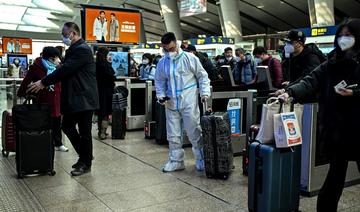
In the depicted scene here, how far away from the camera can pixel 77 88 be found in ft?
14.9

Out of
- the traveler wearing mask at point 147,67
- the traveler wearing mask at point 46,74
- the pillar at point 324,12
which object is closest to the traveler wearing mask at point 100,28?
the traveler wearing mask at point 147,67

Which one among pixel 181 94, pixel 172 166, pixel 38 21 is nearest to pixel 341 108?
pixel 181 94

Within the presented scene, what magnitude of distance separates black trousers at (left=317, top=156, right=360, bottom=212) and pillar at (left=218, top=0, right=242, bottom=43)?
970 inches

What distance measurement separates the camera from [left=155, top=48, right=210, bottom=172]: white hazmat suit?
4.68 metres

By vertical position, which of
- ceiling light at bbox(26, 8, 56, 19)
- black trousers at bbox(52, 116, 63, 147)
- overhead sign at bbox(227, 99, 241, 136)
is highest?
ceiling light at bbox(26, 8, 56, 19)

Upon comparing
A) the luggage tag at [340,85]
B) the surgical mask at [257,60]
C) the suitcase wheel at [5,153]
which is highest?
the surgical mask at [257,60]

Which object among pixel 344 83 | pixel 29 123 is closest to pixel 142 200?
pixel 29 123

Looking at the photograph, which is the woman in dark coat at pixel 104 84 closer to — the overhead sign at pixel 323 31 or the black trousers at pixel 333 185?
the black trousers at pixel 333 185

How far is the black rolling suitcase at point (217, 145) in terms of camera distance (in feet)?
14.6

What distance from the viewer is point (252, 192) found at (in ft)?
10.5

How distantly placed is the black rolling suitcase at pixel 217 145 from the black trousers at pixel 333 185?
5.74ft

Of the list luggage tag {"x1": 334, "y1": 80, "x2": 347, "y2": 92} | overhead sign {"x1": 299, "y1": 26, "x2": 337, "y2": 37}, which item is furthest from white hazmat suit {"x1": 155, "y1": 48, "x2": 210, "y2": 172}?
→ overhead sign {"x1": 299, "y1": 26, "x2": 337, "y2": 37}

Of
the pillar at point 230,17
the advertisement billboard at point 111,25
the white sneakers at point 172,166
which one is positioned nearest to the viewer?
the white sneakers at point 172,166

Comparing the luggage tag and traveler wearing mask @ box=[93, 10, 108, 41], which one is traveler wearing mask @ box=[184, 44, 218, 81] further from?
the luggage tag
